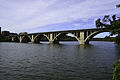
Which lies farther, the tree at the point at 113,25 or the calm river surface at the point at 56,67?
the calm river surface at the point at 56,67

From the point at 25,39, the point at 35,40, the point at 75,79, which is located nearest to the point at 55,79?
the point at 75,79

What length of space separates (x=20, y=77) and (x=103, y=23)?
9.46 m

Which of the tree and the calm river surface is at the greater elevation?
the tree

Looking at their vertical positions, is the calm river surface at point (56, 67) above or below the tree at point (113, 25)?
below

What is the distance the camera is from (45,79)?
37.9ft

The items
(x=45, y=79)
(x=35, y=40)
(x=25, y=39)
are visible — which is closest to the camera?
(x=45, y=79)

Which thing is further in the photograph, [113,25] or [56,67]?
[56,67]

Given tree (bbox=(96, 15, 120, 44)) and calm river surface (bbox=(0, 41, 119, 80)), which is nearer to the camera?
tree (bbox=(96, 15, 120, 44))

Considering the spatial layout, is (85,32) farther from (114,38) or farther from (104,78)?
(114,38)

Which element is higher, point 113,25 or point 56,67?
point 113,25

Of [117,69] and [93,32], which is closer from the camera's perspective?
[117,69]

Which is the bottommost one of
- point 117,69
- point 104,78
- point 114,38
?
point 104,78

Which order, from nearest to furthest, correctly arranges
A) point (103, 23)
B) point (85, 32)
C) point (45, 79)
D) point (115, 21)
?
point (115, 21) < point (103, 23) < point (45, 79) < point (85, 32)

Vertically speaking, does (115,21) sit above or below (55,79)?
above
